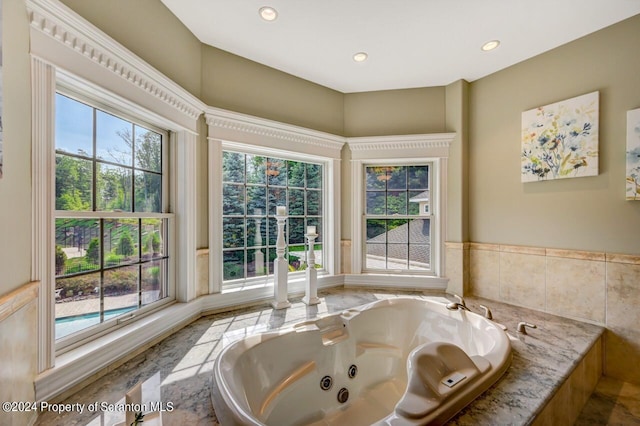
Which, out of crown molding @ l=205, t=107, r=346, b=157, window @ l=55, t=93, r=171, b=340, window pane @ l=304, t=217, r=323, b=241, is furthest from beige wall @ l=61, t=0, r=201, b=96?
window pane @ l=304, t=217, r=323, b=241

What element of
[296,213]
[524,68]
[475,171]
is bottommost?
[296,213]

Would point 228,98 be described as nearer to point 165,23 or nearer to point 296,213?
point 165,23

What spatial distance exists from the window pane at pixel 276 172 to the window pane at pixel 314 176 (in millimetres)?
256

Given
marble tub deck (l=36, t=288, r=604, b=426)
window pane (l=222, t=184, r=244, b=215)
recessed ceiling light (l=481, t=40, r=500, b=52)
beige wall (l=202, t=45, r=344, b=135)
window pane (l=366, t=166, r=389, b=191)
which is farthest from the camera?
window pane (l=366, t=166, r=389, b=191)

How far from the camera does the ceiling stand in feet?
4.91

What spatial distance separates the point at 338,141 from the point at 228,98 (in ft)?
3.35

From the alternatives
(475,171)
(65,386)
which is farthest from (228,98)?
(475,171)

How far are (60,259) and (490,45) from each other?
2779mm

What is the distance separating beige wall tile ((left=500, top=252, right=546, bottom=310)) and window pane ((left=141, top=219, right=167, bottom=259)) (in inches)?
100

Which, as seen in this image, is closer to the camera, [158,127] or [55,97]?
[55,97]

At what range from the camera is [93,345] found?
3.85ft

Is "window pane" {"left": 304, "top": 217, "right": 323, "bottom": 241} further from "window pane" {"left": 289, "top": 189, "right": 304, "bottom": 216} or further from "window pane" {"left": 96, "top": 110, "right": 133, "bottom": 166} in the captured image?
"window pane" {"left": 96, "top": 110, "right": 133, "bottom": 166}

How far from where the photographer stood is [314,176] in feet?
8.24

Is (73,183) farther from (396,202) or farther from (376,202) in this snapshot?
(396,202)
